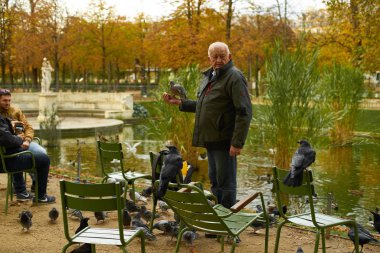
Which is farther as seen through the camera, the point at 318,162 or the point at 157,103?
the point at 318,162

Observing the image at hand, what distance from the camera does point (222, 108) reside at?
517 cm

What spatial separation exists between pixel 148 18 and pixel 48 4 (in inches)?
589

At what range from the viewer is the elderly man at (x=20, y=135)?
22.7ft

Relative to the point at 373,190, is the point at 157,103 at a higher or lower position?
higher

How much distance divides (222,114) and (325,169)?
23.9ft

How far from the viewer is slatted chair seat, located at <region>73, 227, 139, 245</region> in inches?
152

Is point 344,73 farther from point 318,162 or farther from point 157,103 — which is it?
point 157,103

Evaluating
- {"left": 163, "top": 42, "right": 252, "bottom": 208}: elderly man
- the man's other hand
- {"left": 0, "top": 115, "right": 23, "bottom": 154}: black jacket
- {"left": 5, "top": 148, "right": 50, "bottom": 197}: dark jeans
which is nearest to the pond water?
{"left": 163, "top": 42, "right": 252, "bottom": 208}: elderly man

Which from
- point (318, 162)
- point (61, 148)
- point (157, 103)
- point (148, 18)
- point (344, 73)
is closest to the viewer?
point (157, 103)

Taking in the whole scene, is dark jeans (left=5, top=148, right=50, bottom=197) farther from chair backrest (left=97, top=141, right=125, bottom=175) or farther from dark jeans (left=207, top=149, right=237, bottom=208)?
dark jeans (left=207, top=149, right=237, bottom=208)

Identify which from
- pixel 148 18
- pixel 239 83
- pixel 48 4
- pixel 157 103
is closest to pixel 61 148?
pixel 157 103

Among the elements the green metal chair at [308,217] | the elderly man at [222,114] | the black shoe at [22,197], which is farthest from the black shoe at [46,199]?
the green metal chair at [308,217]

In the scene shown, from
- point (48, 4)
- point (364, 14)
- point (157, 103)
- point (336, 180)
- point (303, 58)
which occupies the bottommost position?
point (336, 180)

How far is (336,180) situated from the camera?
10.5 meters
